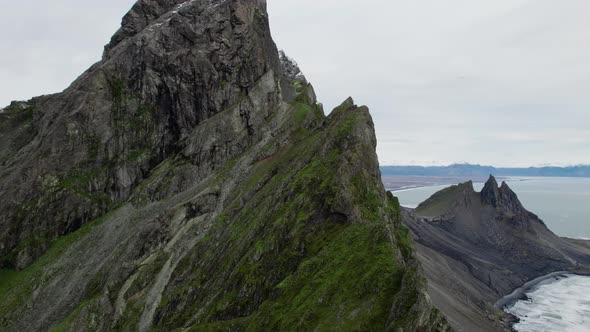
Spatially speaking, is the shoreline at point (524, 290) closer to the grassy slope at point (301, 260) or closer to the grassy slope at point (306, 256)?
the grassy slope at point (301, 260)

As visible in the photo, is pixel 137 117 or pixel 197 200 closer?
pixel 197 200

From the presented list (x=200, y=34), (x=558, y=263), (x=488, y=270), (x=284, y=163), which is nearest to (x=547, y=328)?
(x=488, y=270)

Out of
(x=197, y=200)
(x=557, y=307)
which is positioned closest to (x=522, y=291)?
(x=557, y=307)

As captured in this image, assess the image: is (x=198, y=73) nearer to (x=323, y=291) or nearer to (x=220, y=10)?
(x=220, y=10)

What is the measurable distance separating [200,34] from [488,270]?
135 meters

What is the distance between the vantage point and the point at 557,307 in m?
129

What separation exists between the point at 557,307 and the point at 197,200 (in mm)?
132716

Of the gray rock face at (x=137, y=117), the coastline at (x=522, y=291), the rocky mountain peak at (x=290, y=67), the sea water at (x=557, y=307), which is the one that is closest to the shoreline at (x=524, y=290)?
the coastline at (x=522, y=291)

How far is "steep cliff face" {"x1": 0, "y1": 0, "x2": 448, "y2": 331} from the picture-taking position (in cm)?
3275

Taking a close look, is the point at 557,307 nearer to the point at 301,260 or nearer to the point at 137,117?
the point at 301,260

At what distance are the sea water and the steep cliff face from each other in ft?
284

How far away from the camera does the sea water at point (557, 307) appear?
109644 mm

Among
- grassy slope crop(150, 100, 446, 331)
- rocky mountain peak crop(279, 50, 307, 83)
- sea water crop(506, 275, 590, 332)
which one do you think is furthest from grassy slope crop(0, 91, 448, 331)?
sea water crop(506, 275, 590, 332)

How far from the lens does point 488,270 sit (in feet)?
486
